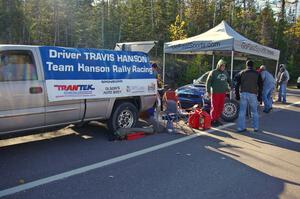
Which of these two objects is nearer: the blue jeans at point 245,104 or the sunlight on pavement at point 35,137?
the sunlight on pavement at point 35,137

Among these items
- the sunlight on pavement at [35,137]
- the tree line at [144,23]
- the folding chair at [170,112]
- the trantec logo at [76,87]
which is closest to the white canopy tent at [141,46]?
the folding chair at [170,112]

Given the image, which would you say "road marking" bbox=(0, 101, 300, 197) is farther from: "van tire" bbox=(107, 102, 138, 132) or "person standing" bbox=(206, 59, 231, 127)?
"person standing" bbox=(206, 59, 231, 127)

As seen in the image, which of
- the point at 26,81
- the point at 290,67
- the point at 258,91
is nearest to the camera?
the point at 26,81

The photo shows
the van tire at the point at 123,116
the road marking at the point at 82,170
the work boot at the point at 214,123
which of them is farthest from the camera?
the work boot at the point at 214,123

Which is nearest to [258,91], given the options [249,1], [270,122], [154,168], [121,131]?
[270,122]

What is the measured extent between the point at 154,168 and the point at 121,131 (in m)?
2.13

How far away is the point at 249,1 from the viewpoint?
49375 millimetres

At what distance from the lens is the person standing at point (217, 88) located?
9375mm

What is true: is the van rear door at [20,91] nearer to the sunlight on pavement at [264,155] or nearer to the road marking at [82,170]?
the road marking at [82,170]

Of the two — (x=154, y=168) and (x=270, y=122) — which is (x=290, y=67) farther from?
(x=154, y=168)

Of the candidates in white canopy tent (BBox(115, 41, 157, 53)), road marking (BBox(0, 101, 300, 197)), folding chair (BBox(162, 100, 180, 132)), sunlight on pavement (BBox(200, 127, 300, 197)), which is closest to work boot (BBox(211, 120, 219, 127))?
sunlight on pavement (BBox(200, 127, 300, 197))

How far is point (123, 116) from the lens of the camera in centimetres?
809

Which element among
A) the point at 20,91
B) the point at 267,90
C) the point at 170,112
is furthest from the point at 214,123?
the point at 20,91

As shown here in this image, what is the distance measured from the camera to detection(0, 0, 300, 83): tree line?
26.6 m
